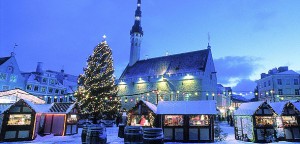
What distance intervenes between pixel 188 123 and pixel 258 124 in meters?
5.78

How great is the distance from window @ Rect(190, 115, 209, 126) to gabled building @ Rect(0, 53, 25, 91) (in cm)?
3627

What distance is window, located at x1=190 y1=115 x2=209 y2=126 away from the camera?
1812 centimetres

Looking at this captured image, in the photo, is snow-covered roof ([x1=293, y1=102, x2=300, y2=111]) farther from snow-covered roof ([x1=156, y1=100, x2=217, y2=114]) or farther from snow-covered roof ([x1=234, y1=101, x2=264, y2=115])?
snow-covered roof ([x1=156, y1=100, x2=217, y2=114])

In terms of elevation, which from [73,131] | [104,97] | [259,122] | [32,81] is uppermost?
[32,81]

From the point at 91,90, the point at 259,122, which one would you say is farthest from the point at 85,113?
the point at 259,122

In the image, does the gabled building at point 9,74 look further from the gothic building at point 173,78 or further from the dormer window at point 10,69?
the gothic building at point 173,78

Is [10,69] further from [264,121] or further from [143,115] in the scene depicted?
[264,121]

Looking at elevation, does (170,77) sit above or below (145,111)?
above

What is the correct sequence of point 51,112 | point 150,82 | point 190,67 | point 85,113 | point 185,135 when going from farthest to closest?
point 150,82 → point 190,67 → point 85,113 → point 51,112 → point 185,135

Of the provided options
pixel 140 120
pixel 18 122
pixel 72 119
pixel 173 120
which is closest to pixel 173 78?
pixel 72 119

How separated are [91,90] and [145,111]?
37.9 feet

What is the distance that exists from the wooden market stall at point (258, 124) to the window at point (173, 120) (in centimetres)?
558

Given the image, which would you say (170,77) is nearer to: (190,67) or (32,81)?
(190,67)

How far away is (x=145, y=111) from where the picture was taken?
1905 centimetres
